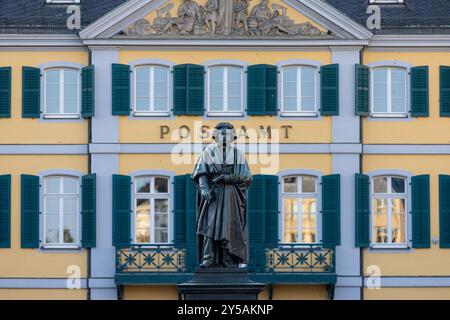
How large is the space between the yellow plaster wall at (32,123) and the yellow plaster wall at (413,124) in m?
7.50

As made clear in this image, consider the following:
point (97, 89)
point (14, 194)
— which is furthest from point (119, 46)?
point (14, 194)

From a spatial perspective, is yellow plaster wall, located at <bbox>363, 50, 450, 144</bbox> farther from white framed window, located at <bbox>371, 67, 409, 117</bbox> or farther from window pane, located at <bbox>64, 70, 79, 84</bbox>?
window pane, located at <bbox>64, 70, 79, 84</bbox>

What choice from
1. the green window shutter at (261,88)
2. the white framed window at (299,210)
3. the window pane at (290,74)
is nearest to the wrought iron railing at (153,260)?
the white framed window at (299,210)

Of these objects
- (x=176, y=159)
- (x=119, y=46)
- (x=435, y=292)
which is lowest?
(x=435, y=292)

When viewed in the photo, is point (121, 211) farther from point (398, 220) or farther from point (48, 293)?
point (398, 220)

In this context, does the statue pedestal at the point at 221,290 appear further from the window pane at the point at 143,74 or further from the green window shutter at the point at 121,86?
the window pane at the point at 143,74

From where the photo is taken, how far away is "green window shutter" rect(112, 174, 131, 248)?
47.8 m

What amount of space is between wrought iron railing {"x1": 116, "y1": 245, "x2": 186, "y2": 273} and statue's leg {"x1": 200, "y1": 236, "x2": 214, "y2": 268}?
1921 centimetres

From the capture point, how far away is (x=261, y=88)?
48.2 meters

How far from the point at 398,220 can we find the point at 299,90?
4.26 meters

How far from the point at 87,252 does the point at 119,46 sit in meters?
5.39

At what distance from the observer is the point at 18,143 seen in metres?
48.5

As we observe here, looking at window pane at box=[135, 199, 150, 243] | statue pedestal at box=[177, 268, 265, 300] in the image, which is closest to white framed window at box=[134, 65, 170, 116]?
window pane at box=[135, 199, 150, 243]
